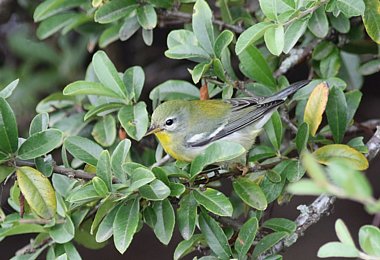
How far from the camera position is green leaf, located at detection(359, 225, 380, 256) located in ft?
5.32

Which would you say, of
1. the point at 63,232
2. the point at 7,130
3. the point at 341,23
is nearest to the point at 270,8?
the point at 341,23

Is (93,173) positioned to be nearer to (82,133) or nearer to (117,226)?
(117,226)

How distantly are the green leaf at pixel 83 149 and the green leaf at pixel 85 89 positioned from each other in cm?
19

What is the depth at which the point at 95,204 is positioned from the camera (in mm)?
2645

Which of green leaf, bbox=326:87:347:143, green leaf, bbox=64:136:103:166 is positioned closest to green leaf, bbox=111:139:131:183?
green leaf, bbox=64:136:103:166

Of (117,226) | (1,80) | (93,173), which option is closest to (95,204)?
(93,173)

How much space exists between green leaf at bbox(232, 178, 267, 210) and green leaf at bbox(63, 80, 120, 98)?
630mm

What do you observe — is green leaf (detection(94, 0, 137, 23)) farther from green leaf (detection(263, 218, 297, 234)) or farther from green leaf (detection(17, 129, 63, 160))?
green leaf (detection(263, 218, 297, 234))

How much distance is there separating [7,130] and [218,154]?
71 centimetres

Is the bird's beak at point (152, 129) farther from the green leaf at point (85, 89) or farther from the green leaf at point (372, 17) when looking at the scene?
the green leaf at point (372, 17)

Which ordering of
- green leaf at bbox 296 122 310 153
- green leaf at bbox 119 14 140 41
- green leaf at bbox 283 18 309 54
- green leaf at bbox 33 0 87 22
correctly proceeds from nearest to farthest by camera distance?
green leaf at bbox 283 18 309 54 < green leaf at bbox 296 122 310 153 < green leaf at bbox 119 14 140 41 < green leaf at bbox 33 0 87 22

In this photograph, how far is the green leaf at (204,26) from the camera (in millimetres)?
2625

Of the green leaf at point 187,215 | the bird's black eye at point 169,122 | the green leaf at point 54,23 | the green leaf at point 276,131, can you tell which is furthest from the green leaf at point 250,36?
the green leaf at point 54,23

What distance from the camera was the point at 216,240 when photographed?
7.73 ft
